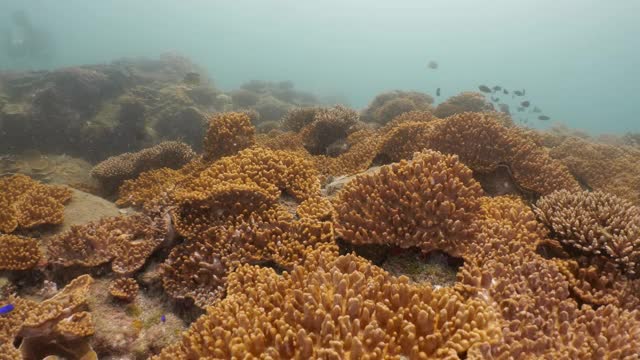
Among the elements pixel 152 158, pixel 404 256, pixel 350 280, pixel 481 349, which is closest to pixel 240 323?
pixel 350 280

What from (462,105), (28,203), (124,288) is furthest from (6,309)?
(462,105)

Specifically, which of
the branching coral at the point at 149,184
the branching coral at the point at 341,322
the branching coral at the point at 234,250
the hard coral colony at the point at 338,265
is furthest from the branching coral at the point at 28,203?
the branching coral at the point at 341,322

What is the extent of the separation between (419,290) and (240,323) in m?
1.60

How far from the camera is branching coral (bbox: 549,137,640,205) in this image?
8570 mm

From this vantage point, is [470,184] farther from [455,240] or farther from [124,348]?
[124,348]

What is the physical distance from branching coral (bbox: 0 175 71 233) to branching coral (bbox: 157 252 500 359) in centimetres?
477

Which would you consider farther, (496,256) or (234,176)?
(234,176)

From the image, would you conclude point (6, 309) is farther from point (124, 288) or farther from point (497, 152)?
point (497, 152)

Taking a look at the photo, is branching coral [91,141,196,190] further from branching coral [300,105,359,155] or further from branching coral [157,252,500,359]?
branching coral [157,252,500,359]

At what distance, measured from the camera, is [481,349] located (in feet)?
8.68

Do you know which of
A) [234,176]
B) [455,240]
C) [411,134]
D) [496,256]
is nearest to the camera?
[496,256]

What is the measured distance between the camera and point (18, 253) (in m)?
5.39

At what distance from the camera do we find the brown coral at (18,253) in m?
5.34

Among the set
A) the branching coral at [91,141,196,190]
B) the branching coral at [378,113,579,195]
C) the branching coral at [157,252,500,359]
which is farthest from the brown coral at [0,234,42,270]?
the branching coral at [378,113,579,195]
